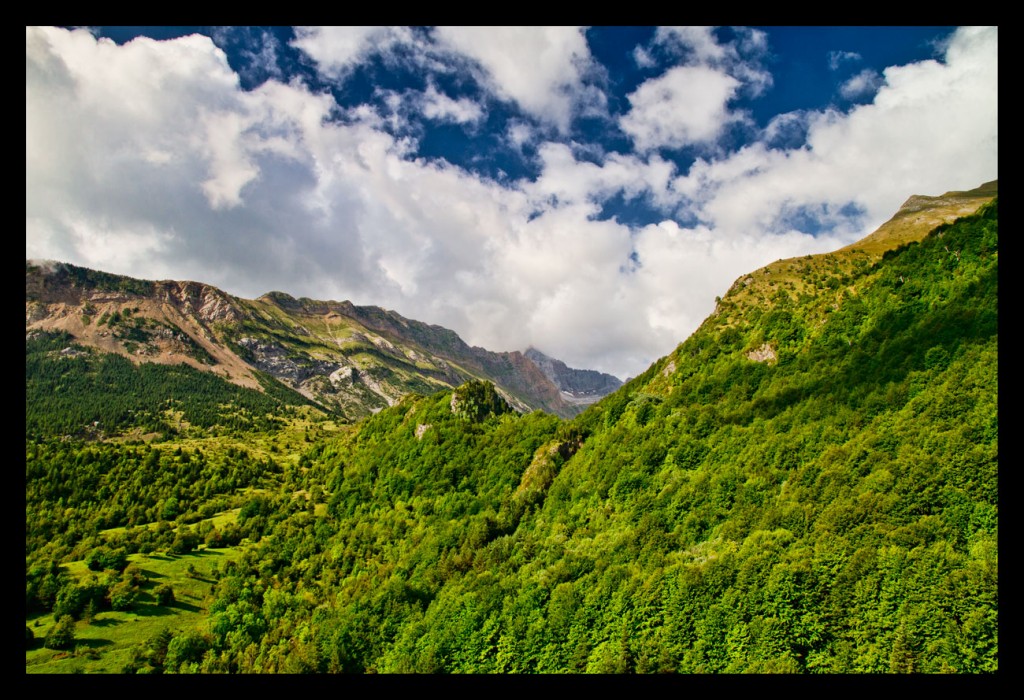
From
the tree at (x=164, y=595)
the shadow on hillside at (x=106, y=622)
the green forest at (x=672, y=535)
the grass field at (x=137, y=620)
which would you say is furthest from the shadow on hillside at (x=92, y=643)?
the tree at (x=164, y=595)

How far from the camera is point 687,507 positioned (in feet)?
168

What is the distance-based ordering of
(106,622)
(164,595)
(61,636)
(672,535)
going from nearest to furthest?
(672,535), (61,636), (106,622), (164,595)

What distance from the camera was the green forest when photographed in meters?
31.5

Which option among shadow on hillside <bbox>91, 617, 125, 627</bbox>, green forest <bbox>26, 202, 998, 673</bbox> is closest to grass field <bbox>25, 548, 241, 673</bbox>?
shadow on hillside <bbox>91, 617, 125, 627</bbox>

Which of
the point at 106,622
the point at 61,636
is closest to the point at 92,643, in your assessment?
the point at 61,636

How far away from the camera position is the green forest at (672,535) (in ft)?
103

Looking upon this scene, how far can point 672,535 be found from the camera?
4797 centimetres

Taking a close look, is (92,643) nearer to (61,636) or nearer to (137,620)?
(61,636)

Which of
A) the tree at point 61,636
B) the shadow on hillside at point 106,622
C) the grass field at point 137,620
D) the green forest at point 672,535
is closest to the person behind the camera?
the green forest at point 672,535

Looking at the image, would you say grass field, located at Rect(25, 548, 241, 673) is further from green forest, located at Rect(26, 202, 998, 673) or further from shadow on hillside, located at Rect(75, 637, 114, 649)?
green forest, located at Rect(26, 202, 998, 673)

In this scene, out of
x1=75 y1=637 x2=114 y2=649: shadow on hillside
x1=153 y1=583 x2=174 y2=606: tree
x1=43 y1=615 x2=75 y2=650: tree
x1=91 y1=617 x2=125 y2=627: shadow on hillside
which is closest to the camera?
x1=43 y1=615 x2=75 y2=650: tree

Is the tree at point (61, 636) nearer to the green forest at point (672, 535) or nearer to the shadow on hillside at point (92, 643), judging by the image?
the green forest at point (672, 535)
